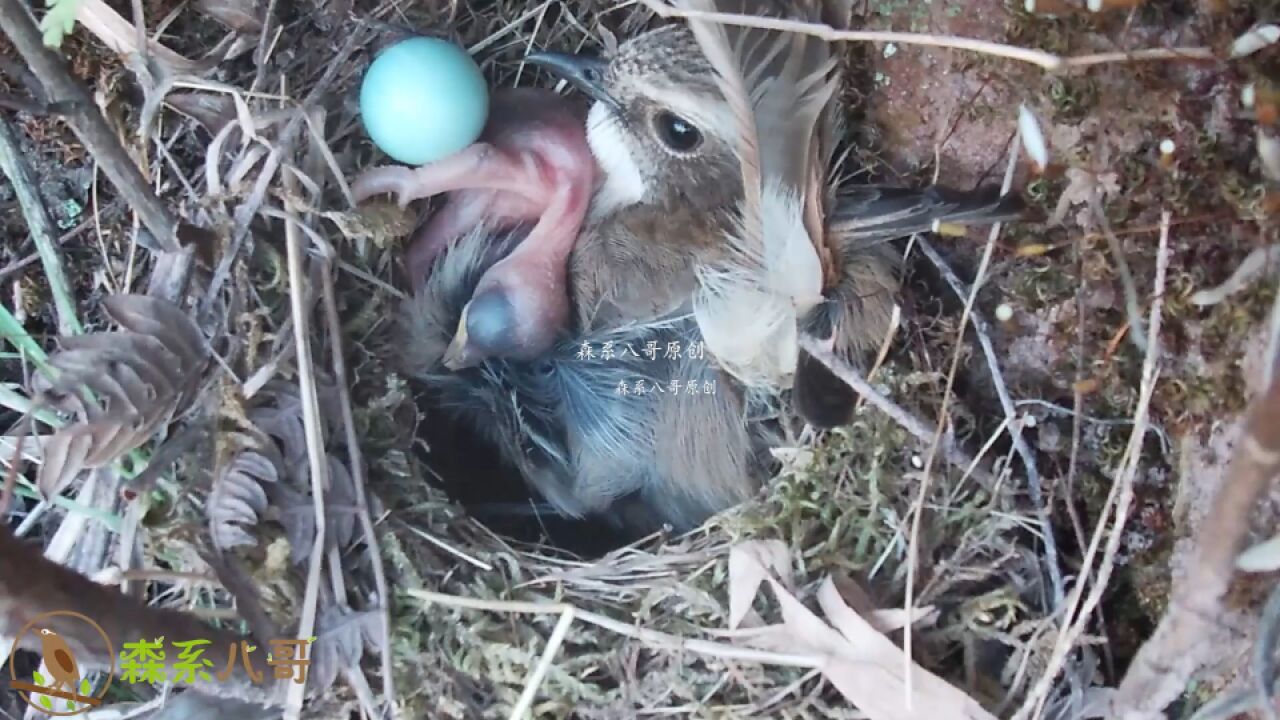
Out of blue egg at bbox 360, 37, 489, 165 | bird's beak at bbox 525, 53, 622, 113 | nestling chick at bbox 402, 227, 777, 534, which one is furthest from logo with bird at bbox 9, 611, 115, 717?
bird's beak at bbox 525, 53, 622, 113

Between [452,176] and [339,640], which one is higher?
[452,176]

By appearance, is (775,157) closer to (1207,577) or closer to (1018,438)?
(1018,438)

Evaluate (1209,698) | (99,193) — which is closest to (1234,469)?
(1209,698)

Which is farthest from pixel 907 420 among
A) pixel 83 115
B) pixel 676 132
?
pixel 83 115

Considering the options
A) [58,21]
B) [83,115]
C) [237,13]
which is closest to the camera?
[58,21]

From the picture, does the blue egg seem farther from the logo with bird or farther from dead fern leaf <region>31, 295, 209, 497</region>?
the logo with bird
